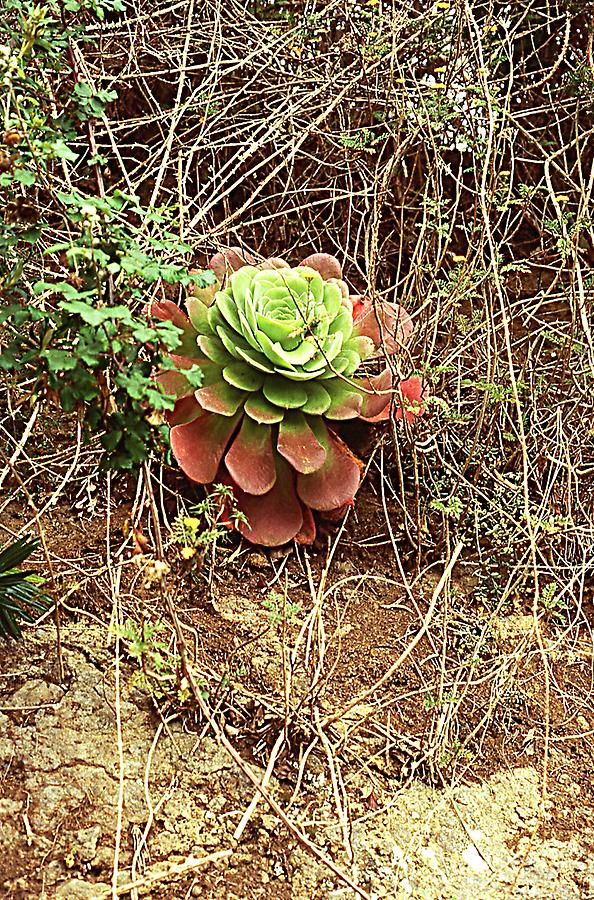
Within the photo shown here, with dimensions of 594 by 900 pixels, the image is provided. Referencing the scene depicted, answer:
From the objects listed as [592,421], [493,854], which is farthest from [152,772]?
[592,421]

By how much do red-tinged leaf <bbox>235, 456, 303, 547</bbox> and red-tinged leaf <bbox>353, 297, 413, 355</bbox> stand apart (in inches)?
13.3

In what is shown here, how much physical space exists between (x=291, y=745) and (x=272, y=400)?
0.65 meters

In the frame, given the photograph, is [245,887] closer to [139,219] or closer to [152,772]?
[152,772]

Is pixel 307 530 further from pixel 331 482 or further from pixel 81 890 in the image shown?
pixel 81 890

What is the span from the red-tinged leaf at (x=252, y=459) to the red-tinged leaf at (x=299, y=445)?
3cm

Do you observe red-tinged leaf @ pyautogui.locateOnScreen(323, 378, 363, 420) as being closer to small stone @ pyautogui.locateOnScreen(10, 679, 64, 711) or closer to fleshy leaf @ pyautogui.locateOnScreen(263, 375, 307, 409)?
fleshy leaf @ pyautogui.locateOnScreen(263, 375, 307, 409)

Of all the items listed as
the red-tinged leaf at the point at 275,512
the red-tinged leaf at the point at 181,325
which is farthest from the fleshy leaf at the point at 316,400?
the red-tinged leaf at the point at 181,325

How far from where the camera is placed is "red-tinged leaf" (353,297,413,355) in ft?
6.18

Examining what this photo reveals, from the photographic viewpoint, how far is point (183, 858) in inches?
50.7

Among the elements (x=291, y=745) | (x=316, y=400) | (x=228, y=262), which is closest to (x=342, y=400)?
(x=316, y=400)

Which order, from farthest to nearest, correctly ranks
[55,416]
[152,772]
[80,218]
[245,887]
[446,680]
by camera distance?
1. [55,416]
2. [446,680]
3. [152,772]
4. [245,887]
5. [80,218]

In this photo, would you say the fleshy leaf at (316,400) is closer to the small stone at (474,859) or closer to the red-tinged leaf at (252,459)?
the red-tinged leaf at (252,459)

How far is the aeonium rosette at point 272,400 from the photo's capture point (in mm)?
1755

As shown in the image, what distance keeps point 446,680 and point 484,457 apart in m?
0.49
